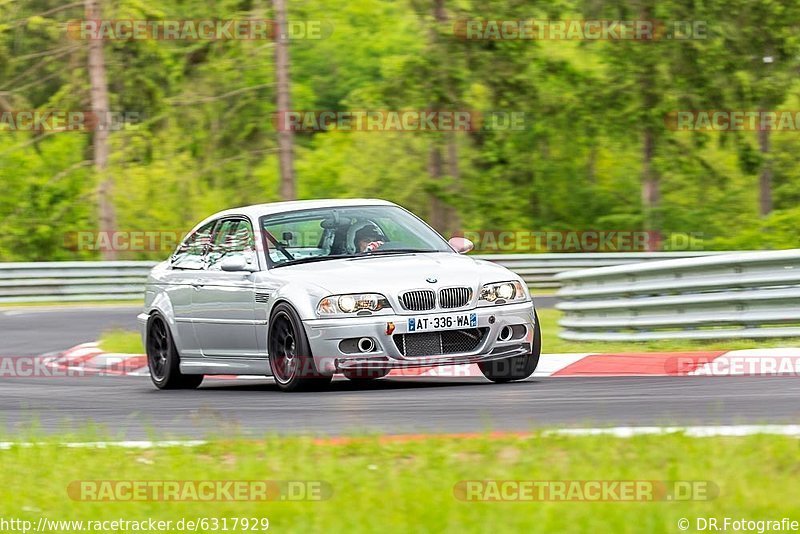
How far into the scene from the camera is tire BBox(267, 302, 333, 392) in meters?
10.4

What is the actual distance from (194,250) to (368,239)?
1.92 metres

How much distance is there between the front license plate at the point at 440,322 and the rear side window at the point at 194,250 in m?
2.62

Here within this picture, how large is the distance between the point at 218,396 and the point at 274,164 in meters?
41.7

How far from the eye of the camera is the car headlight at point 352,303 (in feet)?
34.1

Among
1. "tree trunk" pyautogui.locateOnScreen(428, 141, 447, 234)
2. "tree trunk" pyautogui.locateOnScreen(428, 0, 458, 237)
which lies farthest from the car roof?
"tree trunk" pyautogui.locateOnScreen(428, 141, 447, 234)

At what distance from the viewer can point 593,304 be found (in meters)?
14.2

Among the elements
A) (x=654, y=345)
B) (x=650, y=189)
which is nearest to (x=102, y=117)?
(x=650, y=189)

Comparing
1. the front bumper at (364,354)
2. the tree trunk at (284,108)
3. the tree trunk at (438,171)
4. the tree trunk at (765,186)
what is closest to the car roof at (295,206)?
the front bumper at (364,354)

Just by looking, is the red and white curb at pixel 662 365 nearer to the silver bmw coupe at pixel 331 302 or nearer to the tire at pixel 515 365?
the tire at pixel 515 365

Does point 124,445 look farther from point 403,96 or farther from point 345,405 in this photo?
point 403,96

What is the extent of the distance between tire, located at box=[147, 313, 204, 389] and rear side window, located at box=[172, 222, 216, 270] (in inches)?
20.2

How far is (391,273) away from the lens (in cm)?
1062

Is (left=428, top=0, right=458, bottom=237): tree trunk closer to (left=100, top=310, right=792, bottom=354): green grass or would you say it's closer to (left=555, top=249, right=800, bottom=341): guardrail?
(left=100, top=310, right=792, bottom=354): green grass

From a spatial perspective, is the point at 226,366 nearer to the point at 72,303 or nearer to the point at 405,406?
the point at 405,406
